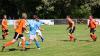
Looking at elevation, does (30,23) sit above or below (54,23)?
above

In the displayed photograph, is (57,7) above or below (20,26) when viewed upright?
below

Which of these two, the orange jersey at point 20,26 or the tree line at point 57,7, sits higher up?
the orange jersey at point 20,26

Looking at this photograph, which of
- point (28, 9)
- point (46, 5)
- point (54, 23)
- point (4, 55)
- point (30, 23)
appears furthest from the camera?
point (28, 9)

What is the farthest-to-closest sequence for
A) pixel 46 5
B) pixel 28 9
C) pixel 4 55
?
pixel 28 9 < pixel 46 5 < pixel 4 55

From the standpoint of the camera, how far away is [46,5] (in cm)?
6888

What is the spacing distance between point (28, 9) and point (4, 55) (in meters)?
55.8

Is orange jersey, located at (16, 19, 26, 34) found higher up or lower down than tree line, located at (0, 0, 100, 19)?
higher up

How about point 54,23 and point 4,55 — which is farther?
point 54,23

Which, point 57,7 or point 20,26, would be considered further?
point 57,7

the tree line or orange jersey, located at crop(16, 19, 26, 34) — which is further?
the tree line

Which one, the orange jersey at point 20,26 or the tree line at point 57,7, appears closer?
the orange jersey at point 20,26

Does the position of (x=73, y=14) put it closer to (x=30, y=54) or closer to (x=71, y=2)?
(x=71, y=2)

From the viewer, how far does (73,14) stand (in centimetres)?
7019

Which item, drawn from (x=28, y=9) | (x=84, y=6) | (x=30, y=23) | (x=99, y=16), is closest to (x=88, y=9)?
(x=84, y=6)
